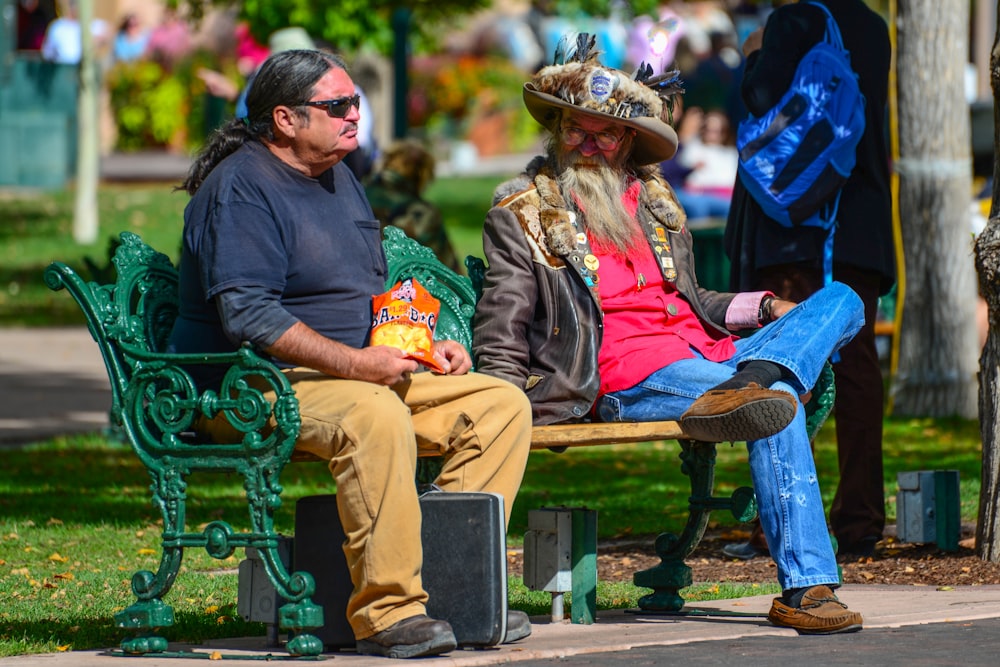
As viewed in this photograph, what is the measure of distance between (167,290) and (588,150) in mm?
1383

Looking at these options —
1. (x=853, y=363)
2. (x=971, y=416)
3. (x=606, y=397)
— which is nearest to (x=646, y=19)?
(x=971, y=416)

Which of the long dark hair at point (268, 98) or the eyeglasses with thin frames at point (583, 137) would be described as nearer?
the long dark hair at point (268, 98)

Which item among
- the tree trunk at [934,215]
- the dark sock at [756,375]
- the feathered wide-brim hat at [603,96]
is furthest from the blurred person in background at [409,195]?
the dark sock at [756,375]

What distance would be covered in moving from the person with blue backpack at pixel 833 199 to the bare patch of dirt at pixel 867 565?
134 mm

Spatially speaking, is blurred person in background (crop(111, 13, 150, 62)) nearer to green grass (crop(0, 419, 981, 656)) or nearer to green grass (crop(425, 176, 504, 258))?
green grass (crop(425, 176, 504, 258))

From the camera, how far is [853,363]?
22.9ft

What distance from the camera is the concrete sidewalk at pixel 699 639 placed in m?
4.91

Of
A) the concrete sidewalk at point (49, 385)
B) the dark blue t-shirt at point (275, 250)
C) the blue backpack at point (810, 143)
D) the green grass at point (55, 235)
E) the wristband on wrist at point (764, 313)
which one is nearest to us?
the dark blue t-shirt at point (275, 250)

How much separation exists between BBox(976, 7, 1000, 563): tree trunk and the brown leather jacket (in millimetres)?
1660

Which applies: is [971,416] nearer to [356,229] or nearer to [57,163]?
[356,229]

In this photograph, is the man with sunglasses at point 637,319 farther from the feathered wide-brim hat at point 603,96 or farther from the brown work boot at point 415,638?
the brown work boot at point 415,638

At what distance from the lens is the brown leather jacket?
5.64 m

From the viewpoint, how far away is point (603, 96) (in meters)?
5.84

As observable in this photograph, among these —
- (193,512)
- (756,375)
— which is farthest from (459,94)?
(756,375)
